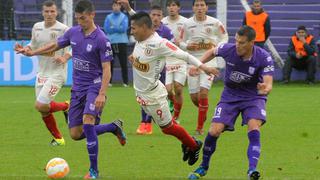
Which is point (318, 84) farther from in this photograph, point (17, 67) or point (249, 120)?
point (249, 120)

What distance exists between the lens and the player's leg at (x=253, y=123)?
30.9 feet

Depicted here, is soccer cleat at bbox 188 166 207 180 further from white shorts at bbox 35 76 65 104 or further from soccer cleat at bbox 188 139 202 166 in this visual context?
white shorts at bbox 35 76 65 104

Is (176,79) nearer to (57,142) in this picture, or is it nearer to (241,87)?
(57,142)

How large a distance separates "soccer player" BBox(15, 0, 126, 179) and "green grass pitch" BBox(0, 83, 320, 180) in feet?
1.95

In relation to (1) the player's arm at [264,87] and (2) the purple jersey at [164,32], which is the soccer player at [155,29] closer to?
(2) the purple jersey at [164,32]

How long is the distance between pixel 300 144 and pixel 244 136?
1299mm

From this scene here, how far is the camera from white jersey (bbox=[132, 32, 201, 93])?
10539 mm

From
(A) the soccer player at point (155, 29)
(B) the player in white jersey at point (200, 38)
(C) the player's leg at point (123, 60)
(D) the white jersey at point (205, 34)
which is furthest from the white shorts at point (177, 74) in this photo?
(C) the player's leg at point (123, 60)

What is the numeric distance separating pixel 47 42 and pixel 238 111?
186 inches

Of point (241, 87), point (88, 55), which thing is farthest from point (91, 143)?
point (241, 87)

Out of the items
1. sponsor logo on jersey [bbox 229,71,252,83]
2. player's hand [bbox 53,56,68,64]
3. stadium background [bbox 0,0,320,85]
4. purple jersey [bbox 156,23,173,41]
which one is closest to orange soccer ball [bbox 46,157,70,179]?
sponsor logo on jersey [bbox 229,71,252,83]

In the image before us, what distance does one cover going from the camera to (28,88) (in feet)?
79.8

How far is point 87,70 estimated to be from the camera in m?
10.5

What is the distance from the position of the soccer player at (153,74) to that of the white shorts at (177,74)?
4.22 meters
